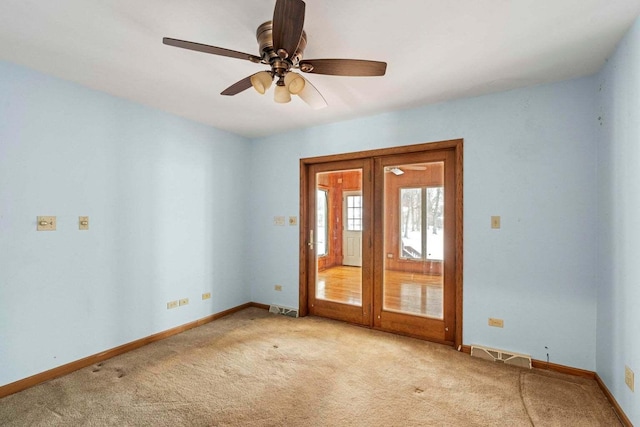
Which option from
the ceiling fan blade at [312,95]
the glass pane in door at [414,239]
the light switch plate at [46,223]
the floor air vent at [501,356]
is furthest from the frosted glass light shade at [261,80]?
the floor air vent at [501,356]

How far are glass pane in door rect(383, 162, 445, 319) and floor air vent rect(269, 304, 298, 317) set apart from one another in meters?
1.29

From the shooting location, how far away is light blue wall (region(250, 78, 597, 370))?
2.54 meters

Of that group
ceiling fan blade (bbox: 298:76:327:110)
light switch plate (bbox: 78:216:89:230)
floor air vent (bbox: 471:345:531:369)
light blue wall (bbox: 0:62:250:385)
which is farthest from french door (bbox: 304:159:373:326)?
light switch plate (bbox: 78:216:89:230)

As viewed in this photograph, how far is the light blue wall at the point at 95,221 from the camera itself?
2.33 meters

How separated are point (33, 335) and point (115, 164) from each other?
5.33 ft

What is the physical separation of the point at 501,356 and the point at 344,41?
3.12 m

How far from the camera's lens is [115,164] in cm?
295

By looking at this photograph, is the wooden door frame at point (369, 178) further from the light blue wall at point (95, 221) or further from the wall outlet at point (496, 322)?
the light blue wall at point (95, 221)

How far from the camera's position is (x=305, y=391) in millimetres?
2305

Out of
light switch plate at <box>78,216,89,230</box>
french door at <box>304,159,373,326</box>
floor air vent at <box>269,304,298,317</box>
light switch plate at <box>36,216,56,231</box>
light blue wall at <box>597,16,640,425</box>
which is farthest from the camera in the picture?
floor air vent at <box>269,304,298,317</box>

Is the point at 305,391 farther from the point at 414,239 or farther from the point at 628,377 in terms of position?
the point at 628,377

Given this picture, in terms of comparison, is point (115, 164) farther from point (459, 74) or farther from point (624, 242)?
point (624, 242)

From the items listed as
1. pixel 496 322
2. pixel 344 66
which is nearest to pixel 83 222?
pixel 344 66

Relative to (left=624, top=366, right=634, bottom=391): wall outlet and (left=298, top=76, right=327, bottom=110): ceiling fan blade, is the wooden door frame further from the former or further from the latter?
(left=298, top=76, right=327, bottom=110): ceiling fan blade
